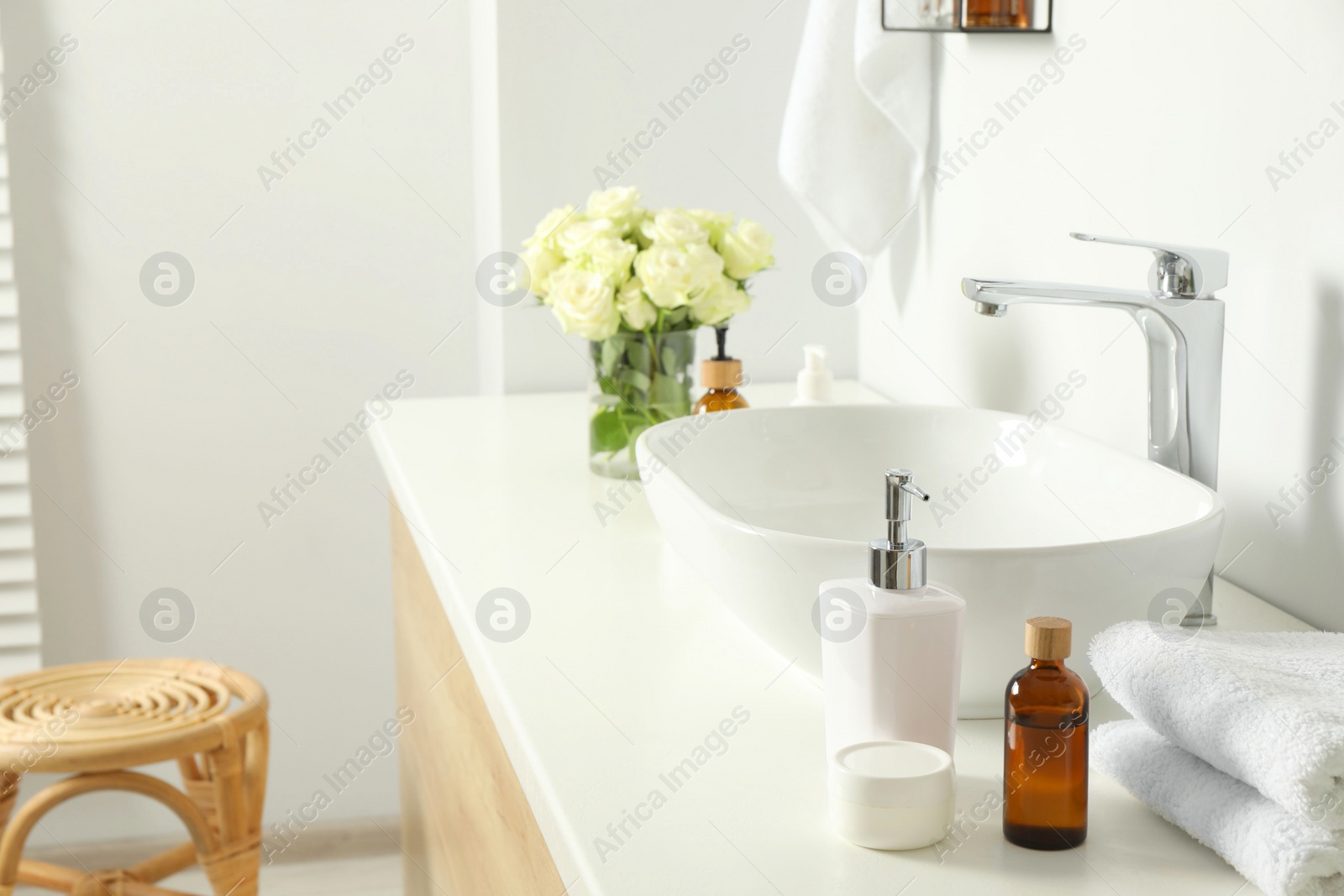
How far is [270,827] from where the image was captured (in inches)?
87.0

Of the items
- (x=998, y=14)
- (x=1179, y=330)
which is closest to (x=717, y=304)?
(x=998, y=14)

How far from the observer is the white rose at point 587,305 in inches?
47.8

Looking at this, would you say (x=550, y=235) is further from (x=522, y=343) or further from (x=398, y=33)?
(x=398, y=33)

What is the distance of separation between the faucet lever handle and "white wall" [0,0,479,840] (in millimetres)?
1439

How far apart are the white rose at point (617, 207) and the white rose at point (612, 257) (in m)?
0.03

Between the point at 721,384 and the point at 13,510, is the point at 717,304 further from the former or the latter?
the point at 13,510

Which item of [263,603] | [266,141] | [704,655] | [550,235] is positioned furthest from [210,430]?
[704,655]

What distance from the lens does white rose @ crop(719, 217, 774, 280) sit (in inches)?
49.7

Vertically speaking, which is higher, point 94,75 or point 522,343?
point 94,75

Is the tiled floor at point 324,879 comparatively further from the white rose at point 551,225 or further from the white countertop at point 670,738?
the white rose at point 551,225

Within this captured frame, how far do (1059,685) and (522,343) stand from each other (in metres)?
1.19

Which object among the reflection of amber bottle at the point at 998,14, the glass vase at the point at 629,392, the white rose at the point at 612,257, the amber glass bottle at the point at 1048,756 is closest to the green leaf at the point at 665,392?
the glass vase at the point at 629,392

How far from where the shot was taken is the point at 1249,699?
0.53 metres

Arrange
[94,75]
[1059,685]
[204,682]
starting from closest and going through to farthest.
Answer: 1. [1059,685]
2. [204,682]
3. [94,75]
